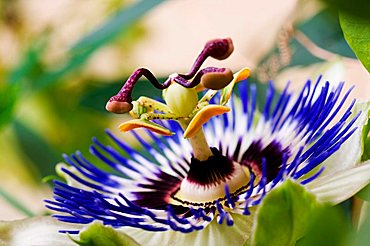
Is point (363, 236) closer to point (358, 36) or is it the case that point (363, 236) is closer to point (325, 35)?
point (358, 36)

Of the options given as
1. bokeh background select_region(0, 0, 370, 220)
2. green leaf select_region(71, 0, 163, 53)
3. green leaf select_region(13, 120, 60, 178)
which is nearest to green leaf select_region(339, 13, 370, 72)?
bokeh background select_region(0, 0, 370, 220)

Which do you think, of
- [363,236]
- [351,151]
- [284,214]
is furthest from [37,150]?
[363,236]

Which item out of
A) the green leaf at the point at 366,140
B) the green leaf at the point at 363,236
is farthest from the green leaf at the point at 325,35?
the green leaf at the point at 363,236

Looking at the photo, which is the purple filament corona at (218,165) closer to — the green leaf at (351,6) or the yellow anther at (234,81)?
the yellow anther at (234,81)

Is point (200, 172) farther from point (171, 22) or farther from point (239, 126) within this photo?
point (171, 22)

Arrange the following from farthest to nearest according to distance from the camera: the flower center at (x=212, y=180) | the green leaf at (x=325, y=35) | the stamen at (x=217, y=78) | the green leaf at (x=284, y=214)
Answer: the green leaf at (x=325, y=35) → the flower center at (x=212, y=180) → the stamen at (x=217, y=78) → the green leaf at (x=284, y=214)

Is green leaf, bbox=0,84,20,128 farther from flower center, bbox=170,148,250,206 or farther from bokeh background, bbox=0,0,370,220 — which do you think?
flower center, bbox=170,148,250,206
